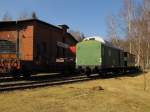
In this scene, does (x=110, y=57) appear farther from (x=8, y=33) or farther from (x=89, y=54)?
(x=8, y=33)

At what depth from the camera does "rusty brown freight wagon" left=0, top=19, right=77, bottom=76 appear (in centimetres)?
2872

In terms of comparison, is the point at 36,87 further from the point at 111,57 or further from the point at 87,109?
the point at 111,57

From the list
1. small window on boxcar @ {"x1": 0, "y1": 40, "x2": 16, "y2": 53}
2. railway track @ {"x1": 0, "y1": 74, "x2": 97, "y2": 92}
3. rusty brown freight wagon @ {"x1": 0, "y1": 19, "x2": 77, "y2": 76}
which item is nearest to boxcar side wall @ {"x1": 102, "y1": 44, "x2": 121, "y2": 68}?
rusty brown freight wagon @ {"x1": 0, "y1": 19, "x2": 77, "y2": 76}

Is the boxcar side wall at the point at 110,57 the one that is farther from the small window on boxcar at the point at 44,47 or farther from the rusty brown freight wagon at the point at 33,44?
the small window on boxcar at the point at 44,47

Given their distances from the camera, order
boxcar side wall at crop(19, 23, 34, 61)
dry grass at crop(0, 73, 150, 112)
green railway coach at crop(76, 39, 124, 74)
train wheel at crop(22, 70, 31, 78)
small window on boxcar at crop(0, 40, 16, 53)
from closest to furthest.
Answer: dry grass at crop(0, 73, 150, 112)
train wheel at crop(22, 70, 31, 78)
green railway coach at crop(76, 39, 124, 74)
small window on boxcar at crop(0, 40, 16, 53)
boxcar side wall at crop(19, 23, 34, 61)

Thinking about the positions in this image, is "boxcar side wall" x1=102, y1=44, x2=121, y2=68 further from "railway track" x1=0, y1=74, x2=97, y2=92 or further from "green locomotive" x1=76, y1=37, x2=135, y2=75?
"railway track" x1=0, y1=74, x2=97, y2=92

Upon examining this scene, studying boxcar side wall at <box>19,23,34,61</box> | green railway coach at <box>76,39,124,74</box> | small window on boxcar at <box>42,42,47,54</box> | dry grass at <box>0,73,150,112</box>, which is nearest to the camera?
dry grass at <box>0,73,150,112</box>

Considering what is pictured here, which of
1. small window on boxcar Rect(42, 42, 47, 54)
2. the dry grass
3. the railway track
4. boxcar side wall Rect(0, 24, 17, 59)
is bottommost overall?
the dry grass

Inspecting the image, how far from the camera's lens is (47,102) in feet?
41.0

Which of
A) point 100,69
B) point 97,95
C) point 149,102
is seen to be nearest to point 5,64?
point 100,69

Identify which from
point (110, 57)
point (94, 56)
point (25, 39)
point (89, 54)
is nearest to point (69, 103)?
point (94, 56)

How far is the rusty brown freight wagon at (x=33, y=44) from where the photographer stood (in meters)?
28.7

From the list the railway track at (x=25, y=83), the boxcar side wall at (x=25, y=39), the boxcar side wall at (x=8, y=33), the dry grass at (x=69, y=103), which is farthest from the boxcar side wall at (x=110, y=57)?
the dry grass at (x=69, y=103)

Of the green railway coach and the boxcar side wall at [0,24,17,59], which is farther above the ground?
the boxcar side wall at [0,24,17,59]
